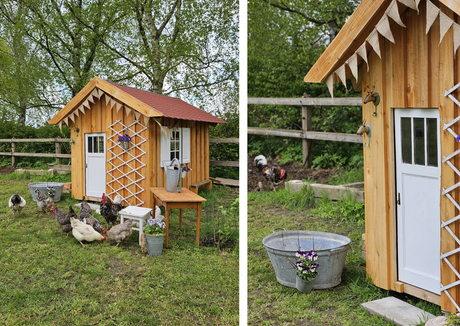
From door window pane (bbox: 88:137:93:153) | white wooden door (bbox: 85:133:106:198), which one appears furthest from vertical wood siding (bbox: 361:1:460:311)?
door window pane (bbox: 88:137:93:153)

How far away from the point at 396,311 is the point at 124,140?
4.65 metres

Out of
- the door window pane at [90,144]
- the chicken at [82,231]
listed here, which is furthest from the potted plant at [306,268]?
the door window pane at [90,144]

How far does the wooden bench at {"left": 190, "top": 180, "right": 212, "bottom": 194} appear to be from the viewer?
778 centimetres

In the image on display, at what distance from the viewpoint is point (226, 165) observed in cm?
891

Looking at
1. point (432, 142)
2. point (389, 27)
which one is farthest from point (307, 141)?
point (389, 27)

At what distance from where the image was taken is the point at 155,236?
445 centimetres

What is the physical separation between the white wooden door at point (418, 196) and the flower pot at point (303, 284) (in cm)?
75

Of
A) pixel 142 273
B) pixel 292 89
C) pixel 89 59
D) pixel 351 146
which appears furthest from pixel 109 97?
pixel 351 146

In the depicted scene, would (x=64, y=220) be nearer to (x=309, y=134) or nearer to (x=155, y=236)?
(x=155, y=236)

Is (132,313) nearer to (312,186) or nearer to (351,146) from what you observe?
(312,186)

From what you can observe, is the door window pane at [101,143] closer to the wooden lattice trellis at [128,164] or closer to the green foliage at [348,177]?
the wooden lattice trellis at [128,164]

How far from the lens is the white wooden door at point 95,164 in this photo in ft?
21.8

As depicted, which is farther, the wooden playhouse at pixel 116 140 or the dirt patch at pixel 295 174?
the dirt patch at pixel 295 174

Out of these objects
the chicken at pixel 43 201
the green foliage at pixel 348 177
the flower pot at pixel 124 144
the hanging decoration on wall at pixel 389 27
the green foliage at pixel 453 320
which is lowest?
the green foliage at pixel 453 320
